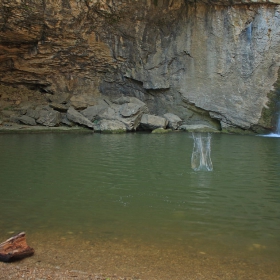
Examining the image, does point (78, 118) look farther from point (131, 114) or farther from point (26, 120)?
point (131, 114)

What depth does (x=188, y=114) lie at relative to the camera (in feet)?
81.6

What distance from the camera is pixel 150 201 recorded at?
5.68m

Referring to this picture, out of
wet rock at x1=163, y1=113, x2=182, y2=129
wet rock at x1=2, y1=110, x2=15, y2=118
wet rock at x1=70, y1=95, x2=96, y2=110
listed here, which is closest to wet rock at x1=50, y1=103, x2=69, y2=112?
wet rock at x1=70, y1=95, x2=96, y2=110

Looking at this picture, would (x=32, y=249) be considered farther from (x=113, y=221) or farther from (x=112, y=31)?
(x=112, y=31)

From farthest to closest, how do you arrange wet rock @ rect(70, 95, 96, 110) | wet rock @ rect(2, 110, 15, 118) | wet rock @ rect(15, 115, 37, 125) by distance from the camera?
wet rock @ rect(70, 95, 96, 110) → wet rock @ rect(2, 110, 15, 118) → wet rock @ rect(15, 115, 37, 125)

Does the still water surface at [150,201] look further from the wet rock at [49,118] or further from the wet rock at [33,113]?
the wet rock at [33,113]

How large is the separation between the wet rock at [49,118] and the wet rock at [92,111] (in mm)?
1890

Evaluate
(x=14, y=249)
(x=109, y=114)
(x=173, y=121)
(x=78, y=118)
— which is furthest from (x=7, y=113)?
(x=14, y=249)

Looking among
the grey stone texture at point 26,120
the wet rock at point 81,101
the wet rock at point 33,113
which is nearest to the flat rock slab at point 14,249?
the grey stone texture at point 26,120

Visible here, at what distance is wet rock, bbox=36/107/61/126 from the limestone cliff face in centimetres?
357

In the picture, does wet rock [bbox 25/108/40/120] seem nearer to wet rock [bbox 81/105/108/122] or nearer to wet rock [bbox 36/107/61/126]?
wet rock [bbox 36/107/61/126]

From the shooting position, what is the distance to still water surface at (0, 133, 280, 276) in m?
4.24

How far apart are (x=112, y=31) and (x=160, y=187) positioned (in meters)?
18.3

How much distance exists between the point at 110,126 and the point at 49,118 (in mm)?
4040
